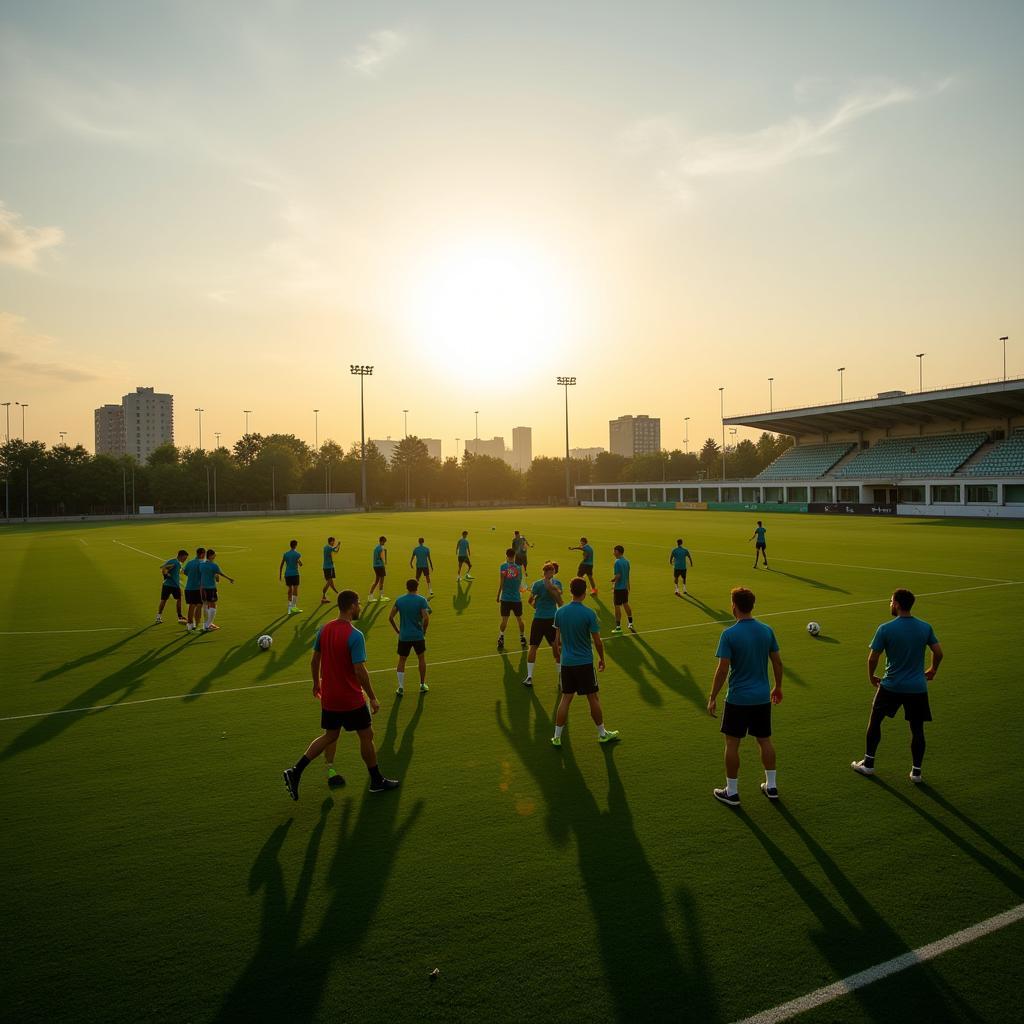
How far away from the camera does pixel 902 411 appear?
7462cm

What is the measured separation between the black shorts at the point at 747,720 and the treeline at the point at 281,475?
354ft

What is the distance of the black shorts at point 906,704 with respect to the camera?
24.9ft

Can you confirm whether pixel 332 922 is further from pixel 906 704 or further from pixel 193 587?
pixel 193 587

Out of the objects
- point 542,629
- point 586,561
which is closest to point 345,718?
point 542,629

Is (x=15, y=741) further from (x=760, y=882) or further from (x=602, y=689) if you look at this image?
(x=760, y=882)

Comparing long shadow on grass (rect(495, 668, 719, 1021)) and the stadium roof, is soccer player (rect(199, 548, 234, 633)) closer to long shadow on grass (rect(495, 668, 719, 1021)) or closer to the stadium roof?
long shadow on grass (rect(495, 668, 719, 1021))

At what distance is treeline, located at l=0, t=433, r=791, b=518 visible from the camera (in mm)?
100938

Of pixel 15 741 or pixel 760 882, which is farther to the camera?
pixel 15 741

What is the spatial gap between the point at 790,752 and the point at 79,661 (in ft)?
44.0

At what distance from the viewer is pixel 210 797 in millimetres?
7746

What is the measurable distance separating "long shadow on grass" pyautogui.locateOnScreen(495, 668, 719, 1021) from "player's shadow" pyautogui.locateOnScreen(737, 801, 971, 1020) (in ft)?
1.77

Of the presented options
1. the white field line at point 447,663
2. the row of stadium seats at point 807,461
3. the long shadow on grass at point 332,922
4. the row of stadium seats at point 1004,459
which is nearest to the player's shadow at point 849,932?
the long shadow on grass at point 332,922

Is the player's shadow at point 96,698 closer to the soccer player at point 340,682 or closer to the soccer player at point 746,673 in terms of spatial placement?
the soccer player at point 340,682

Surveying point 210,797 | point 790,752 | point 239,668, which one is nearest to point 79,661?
point 239,668
